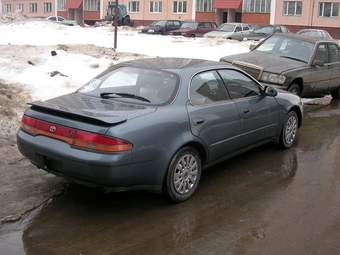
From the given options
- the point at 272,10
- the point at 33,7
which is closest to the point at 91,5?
the point at 33,7

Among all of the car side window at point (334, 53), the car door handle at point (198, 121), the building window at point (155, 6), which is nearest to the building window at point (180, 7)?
the building window at point (155, 6)

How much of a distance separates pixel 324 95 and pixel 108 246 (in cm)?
1033

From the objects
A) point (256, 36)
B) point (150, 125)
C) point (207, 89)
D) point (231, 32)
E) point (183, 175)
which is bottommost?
point (183, 175)

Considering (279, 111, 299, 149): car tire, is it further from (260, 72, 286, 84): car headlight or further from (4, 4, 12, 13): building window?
(4, 4, 12, 13): building window

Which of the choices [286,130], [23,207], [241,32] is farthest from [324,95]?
[241,32]

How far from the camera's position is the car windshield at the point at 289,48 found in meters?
10.5

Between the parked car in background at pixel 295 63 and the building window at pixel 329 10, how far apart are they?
34.1m

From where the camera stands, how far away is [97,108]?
4621 millimetres

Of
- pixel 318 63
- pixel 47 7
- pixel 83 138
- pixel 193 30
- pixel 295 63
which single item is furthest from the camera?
pixel 47 7

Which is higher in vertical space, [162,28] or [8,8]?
[8,8]

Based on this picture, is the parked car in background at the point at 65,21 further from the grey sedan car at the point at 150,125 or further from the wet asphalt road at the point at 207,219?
the wet asphalt road at the point at 207,219

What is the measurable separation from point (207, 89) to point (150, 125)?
49.3 inches

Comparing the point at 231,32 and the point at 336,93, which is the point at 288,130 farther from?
the point at 231,32

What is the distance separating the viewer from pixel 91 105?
187 inches
